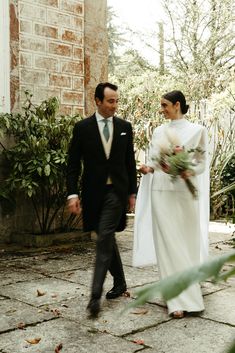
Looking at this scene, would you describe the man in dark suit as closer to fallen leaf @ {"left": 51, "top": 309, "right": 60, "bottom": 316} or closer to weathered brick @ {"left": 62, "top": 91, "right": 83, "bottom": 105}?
fallen leaf @ {"left": 51, "top": 309, "right": 60, "bottom": 316}

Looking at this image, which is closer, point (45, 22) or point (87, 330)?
point (87, 330)

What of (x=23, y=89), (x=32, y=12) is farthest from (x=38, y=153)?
(x=32, y=12)

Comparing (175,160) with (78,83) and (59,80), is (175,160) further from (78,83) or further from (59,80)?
(78,83)

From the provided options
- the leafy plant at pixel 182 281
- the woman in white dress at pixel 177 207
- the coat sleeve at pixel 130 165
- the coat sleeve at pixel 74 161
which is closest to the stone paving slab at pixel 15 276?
the coat sleeve at pixel 74 161

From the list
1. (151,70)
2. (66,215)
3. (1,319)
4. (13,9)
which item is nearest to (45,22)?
(13,9)

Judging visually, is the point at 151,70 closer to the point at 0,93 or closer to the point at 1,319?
the point at 0,93

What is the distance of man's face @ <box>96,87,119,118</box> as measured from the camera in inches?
149

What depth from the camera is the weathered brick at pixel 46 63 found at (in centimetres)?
633

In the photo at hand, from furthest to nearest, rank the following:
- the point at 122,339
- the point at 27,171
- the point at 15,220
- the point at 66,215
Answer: the point at 66,215, the point at 15,220, the point at 27,171, the point at 122,339

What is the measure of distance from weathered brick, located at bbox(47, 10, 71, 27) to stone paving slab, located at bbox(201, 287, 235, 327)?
3.96m

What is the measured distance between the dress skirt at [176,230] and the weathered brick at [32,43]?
326 centimetres

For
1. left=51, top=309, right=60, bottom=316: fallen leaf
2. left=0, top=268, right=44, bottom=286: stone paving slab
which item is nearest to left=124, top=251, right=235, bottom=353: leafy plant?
left=51, top=309, right=60, bottom=316: fallen leaf

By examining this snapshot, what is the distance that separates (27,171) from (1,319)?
2.60m

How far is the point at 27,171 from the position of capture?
5.88 metres
